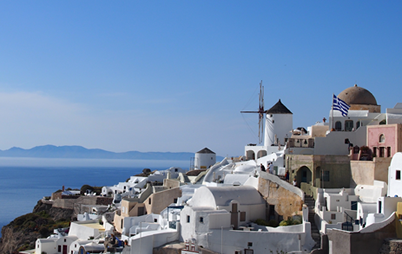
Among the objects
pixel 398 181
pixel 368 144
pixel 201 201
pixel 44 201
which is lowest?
pixel 44 201

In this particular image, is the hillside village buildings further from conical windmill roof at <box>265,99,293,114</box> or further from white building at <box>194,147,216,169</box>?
white building at <box>194,147,216,169</box>

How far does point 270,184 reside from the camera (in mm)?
27391

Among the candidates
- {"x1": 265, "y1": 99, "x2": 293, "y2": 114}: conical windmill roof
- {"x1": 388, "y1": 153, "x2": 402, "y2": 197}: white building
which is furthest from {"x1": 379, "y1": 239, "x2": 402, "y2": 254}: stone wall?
{"x1": 265, "y1": 99, "x2": 293, "y2": 114}: conical windmill roof

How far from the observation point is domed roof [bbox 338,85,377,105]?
35.1 metres

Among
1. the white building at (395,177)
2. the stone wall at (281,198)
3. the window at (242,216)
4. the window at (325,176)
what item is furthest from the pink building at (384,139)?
the window at (242,216)

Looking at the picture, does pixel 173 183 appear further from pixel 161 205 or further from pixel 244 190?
pixel 244 190

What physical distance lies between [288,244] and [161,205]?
1193 cm

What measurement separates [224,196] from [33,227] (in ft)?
91.4

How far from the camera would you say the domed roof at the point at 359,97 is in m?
35.1

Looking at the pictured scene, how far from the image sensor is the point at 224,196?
25.6 metres

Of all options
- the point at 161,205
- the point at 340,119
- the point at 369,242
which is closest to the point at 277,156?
the point at 340,119

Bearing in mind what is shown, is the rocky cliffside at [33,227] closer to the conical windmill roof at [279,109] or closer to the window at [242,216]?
the window at [242,216]

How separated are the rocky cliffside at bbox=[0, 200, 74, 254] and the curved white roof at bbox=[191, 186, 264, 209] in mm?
20819

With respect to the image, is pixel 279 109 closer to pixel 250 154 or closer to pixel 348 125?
pixel 250 154
